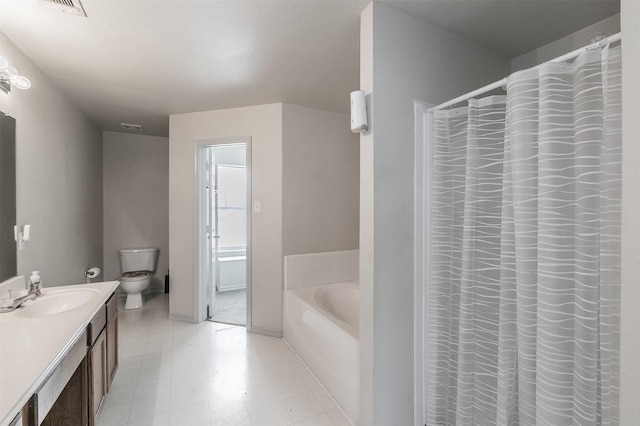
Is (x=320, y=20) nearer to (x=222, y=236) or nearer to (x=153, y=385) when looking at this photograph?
(x=153, y=385)

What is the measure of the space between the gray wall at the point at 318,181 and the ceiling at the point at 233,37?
17.6 inches

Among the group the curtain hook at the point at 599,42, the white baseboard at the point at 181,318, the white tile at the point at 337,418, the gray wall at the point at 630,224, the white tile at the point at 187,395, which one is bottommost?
the white tile at the point at 337,418

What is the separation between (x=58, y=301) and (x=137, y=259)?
2252 millimetres

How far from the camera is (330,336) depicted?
1.91m

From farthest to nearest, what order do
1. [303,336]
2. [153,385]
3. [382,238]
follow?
[303,336] < [153,385] < [382,238]

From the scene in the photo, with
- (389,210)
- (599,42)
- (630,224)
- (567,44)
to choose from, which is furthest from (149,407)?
(567,44)

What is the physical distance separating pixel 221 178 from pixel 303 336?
3.10 metres

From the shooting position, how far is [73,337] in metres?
1.17

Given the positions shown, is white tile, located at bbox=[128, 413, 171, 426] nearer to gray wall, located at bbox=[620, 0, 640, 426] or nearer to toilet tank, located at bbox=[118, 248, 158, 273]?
gray wall, located at bbox=[620, 0, 640, 426]

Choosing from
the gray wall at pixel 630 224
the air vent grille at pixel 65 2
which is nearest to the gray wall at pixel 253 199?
the air vent grille at pixel 65 2

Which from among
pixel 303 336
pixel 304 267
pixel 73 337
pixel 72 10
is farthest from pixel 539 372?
pixel 72 10

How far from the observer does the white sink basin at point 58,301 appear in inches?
61.5

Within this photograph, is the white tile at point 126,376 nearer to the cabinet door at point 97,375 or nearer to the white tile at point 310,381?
the cabinet door at point 97,375

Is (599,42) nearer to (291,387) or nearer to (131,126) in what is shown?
(291,387)
